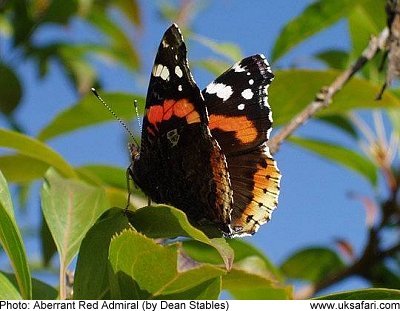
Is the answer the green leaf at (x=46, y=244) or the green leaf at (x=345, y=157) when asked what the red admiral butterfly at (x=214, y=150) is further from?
the green leaf at (x=345, y=157)

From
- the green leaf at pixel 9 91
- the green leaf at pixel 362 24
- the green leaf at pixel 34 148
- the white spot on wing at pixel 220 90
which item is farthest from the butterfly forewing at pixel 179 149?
the green leaf at pixel 9 91

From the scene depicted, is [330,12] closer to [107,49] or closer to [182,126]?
[182,126]

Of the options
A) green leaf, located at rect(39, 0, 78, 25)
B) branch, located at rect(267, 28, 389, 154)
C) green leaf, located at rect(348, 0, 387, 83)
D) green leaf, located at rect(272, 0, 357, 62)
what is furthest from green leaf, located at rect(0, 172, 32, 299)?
green leaf, located at rect(39, 0, 78, 25)

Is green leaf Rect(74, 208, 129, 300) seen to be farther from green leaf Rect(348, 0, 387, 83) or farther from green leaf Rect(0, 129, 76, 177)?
green leaf Rect(348, 0, 387, 83)

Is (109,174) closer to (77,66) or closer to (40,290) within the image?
(40,290)

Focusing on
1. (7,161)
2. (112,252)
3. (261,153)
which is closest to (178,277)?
(112,252)

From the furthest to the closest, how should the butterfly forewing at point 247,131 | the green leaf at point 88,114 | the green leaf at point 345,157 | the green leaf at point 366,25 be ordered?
the green leaf at point 345,157 → the green leaf at point 366,25 → the green leaf at point 88,114 → the butterfly forewing at point 247,131
